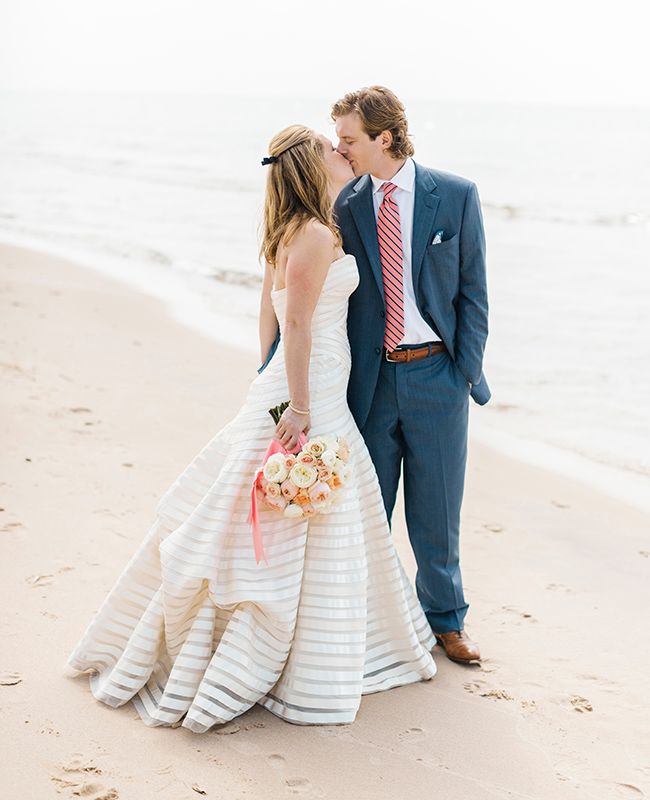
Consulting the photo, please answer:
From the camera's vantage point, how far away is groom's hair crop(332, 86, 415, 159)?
3.50 m

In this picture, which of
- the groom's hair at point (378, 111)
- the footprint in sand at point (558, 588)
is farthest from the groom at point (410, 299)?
the footprint in sand at point (558, 588)

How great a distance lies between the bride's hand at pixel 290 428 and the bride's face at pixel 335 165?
2.82ft

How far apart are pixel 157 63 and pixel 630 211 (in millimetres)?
88728

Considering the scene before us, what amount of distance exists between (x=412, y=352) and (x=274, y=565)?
98cm

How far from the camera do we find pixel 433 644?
150 inches

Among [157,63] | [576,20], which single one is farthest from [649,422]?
[157,63]

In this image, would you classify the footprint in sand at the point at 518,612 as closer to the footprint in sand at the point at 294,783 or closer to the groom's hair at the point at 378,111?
the footprint in sand at the point at 294,783

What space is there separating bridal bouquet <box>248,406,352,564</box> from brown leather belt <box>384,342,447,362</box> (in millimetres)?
510

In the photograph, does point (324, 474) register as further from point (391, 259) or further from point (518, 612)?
point (518, 612)

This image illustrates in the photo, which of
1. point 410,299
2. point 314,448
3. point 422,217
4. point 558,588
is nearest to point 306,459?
point 314,448

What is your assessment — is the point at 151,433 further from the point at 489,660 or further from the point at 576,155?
the point at 576,155

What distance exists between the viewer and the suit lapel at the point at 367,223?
3.57 metres

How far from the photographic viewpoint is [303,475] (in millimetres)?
3180

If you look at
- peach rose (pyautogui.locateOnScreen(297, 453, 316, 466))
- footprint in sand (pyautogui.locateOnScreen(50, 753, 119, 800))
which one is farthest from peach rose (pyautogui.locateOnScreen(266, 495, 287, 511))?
footprint in sand (pyautogui.locateOnScreen(50, 753, 119, 800))
